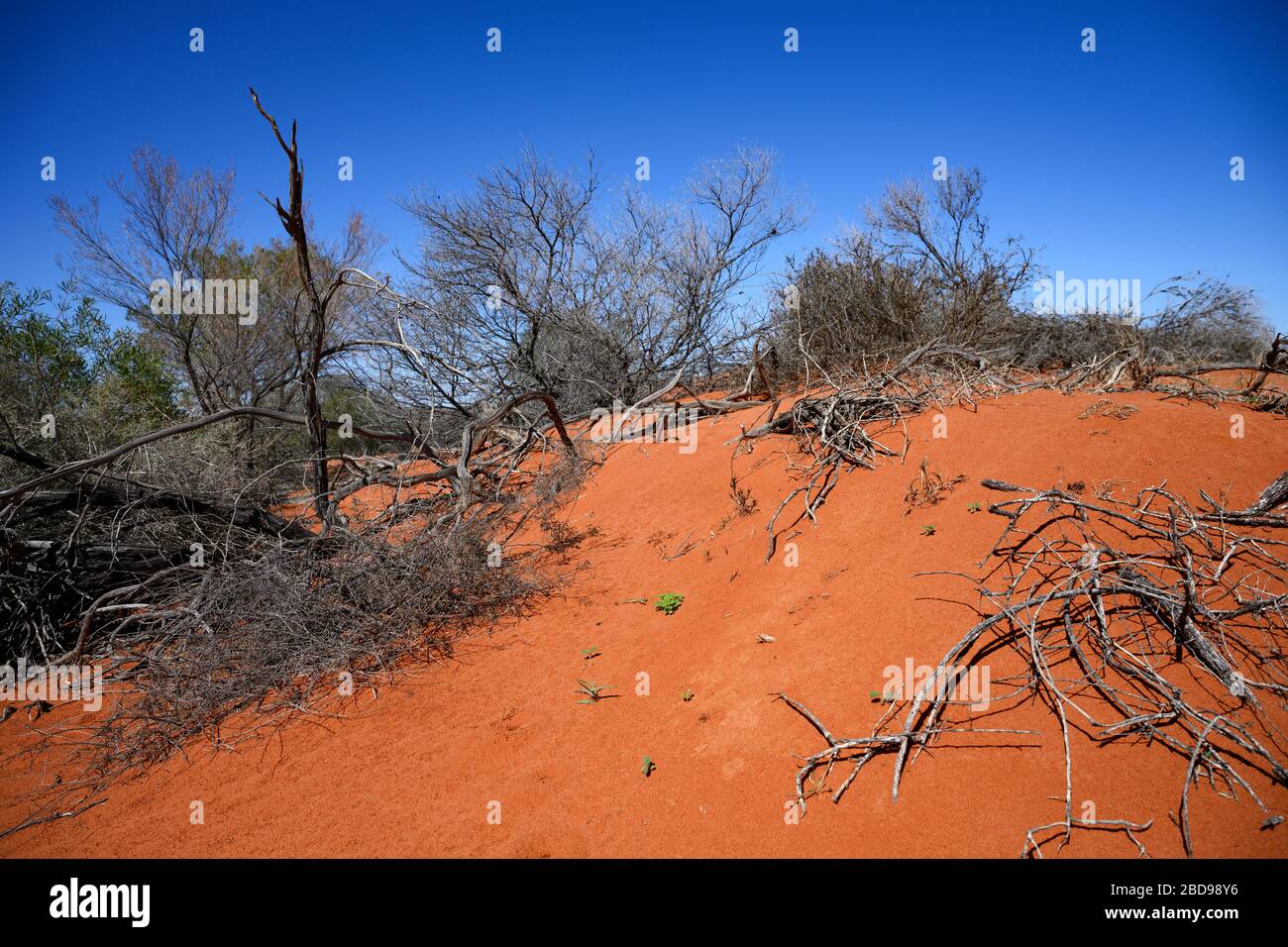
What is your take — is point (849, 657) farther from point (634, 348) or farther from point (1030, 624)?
point (634, 348)

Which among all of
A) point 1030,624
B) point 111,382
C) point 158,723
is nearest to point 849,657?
point 1030,624

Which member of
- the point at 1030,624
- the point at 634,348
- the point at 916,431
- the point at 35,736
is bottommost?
the point at 35,736

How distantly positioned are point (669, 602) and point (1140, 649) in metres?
2.55

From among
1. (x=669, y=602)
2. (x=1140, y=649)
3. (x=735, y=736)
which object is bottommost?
(x=735, y=736)

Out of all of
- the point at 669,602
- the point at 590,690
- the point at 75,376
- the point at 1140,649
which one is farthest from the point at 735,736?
the point at 75,376

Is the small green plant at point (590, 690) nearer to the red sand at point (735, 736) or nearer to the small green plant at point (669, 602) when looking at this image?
the red sand at point (735, 736)

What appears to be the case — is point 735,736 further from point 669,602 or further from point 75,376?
point 75,376

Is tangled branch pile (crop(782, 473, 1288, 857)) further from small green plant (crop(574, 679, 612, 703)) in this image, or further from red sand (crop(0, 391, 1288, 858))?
small green plant (crop(574, 679, 612, 703))

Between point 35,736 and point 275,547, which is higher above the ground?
point 275,547

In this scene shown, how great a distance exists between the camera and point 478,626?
462 centimetres

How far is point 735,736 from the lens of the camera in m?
2.88

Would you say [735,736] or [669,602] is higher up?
[669,602]

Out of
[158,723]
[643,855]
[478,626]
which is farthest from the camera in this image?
[478,626]

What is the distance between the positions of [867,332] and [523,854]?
8.71m
